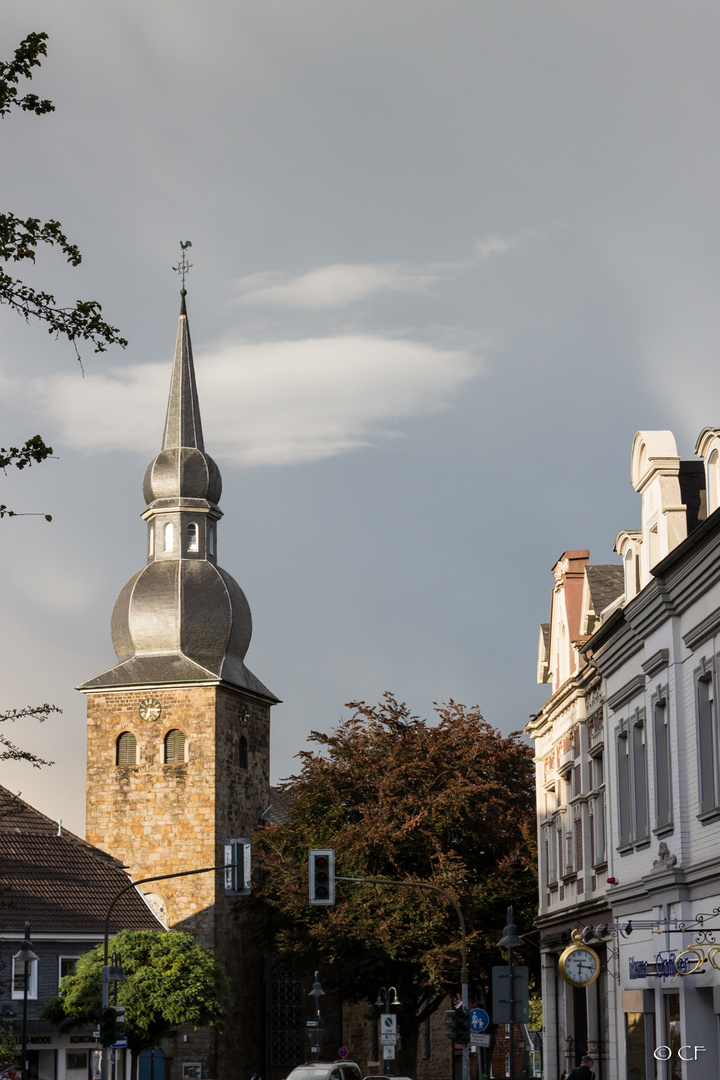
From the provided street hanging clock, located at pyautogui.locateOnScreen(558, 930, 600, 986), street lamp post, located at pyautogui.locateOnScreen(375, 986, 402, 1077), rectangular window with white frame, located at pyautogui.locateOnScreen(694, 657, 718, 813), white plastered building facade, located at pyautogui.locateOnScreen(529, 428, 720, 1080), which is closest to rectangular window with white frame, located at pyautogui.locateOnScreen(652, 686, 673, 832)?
white plastered building facade, located at pyautogui.locateOnScreen(529, 428, 720, 1080)

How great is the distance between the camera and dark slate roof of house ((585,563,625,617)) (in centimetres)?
3647

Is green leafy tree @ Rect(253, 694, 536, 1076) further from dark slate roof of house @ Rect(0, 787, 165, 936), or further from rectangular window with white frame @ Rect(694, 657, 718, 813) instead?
rectangular window with white frame @ Rect(694, 657, 718, 813)

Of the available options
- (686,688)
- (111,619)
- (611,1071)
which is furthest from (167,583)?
(686,688)

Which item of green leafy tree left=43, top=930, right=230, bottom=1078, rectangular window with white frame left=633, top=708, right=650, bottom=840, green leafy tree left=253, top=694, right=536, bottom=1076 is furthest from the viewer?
green leafy tree left=253, top=694, right=536, bottom=1076

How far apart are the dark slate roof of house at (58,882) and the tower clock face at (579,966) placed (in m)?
31.2

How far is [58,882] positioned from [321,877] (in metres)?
25.5

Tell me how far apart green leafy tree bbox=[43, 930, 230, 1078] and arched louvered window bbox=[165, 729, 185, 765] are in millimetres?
14985

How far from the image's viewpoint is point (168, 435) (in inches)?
2876

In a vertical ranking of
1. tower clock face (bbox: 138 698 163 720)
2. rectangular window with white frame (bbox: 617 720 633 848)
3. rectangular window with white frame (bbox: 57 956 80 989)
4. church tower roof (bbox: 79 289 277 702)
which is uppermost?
church tower roof (bbox: 79 289 277 702)

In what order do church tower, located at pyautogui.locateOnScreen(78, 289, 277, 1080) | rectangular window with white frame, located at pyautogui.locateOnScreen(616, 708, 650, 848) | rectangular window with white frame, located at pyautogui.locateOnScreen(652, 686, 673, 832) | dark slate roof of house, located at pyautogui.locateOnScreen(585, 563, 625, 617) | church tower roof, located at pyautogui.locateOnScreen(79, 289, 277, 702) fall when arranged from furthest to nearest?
church tower roof, located at pyautogui.locateOnScreen(79, 289, 277, 702) → church tower, located at pyautogui.locateOnScreen(78, 289, 277, 1080) → dark slate roof of house, located at pyautogui.locateOnScreen(585, 563, 625, 617) → rectangular window with white frame, located at pyautogui.locateOnScreen(616, 708, 650, 848) → rectangular window with white frame, located at pyautogui.locateOnScreen(652, 686, 673, 832)

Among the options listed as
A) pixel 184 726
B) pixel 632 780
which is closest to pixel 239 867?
pixel 632 780

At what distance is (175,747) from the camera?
68.2 m

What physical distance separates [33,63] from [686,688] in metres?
13.9

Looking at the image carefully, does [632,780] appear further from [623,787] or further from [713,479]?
[713,479]
